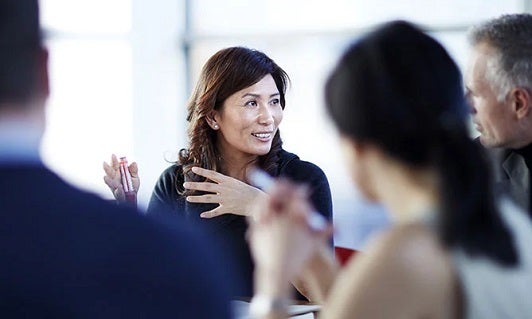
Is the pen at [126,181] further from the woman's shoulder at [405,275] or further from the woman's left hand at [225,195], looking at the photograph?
the woman's shoulder at [405,275]

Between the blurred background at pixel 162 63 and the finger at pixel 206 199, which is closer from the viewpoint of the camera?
the finger at pixel 206 199

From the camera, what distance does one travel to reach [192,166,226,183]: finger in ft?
10.8

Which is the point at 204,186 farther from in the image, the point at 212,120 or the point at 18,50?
the point at 18,50

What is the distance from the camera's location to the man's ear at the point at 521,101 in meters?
2.49

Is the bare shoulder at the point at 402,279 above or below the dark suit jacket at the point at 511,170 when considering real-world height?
below

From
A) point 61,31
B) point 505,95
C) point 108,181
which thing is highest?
point 61,31

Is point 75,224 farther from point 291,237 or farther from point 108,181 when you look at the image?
Answer: point 108,181

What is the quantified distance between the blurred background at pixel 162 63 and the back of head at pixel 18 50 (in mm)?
4341

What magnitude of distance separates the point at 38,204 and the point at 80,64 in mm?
4850

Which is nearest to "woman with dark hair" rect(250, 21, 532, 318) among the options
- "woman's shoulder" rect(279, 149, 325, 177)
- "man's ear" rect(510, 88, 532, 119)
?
"man's ear" rect(510, 88, 532, 119)

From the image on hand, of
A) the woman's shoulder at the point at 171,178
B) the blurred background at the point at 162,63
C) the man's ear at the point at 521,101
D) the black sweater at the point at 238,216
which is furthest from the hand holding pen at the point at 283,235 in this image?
the blurred background at the point at 162,63

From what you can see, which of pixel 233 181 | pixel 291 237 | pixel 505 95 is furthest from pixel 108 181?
pixel 291 237

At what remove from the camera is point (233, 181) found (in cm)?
327

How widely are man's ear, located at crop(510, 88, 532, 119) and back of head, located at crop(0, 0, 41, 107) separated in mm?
1779
